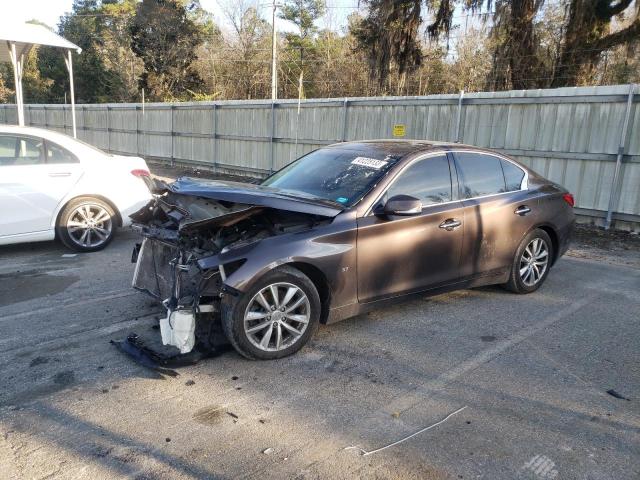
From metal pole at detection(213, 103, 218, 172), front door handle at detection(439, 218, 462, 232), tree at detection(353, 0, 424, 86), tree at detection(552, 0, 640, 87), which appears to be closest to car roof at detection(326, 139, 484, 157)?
front door handle at detection(439, 218, 462, 232)

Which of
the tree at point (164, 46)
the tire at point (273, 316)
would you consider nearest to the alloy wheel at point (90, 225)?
the tire at point (273, 316)

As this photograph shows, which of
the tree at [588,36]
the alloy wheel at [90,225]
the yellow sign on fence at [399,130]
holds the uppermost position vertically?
the tree at [588,36]

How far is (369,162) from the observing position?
4922mm

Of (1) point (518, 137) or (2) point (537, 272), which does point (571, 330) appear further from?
(1) point (518, 137)

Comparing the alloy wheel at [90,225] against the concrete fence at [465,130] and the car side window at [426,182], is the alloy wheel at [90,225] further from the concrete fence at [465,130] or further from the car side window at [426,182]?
the concrete fence at [465,130]

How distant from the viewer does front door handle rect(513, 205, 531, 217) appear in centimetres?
553

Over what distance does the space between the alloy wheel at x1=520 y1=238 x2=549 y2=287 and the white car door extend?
5.59m

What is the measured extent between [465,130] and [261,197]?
7.82 meters

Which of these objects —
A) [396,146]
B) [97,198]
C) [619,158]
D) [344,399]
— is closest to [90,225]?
[97,198]

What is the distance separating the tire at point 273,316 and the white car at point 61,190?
3.86m

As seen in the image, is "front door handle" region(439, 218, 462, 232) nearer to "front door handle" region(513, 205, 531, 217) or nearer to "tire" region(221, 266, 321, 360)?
"front door handle" region(513, 205, 531, 217)

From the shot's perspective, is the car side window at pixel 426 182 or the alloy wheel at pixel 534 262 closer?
the car side window at pixel 426 182

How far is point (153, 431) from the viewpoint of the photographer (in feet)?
10.3

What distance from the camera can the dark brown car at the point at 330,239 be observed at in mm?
3928
